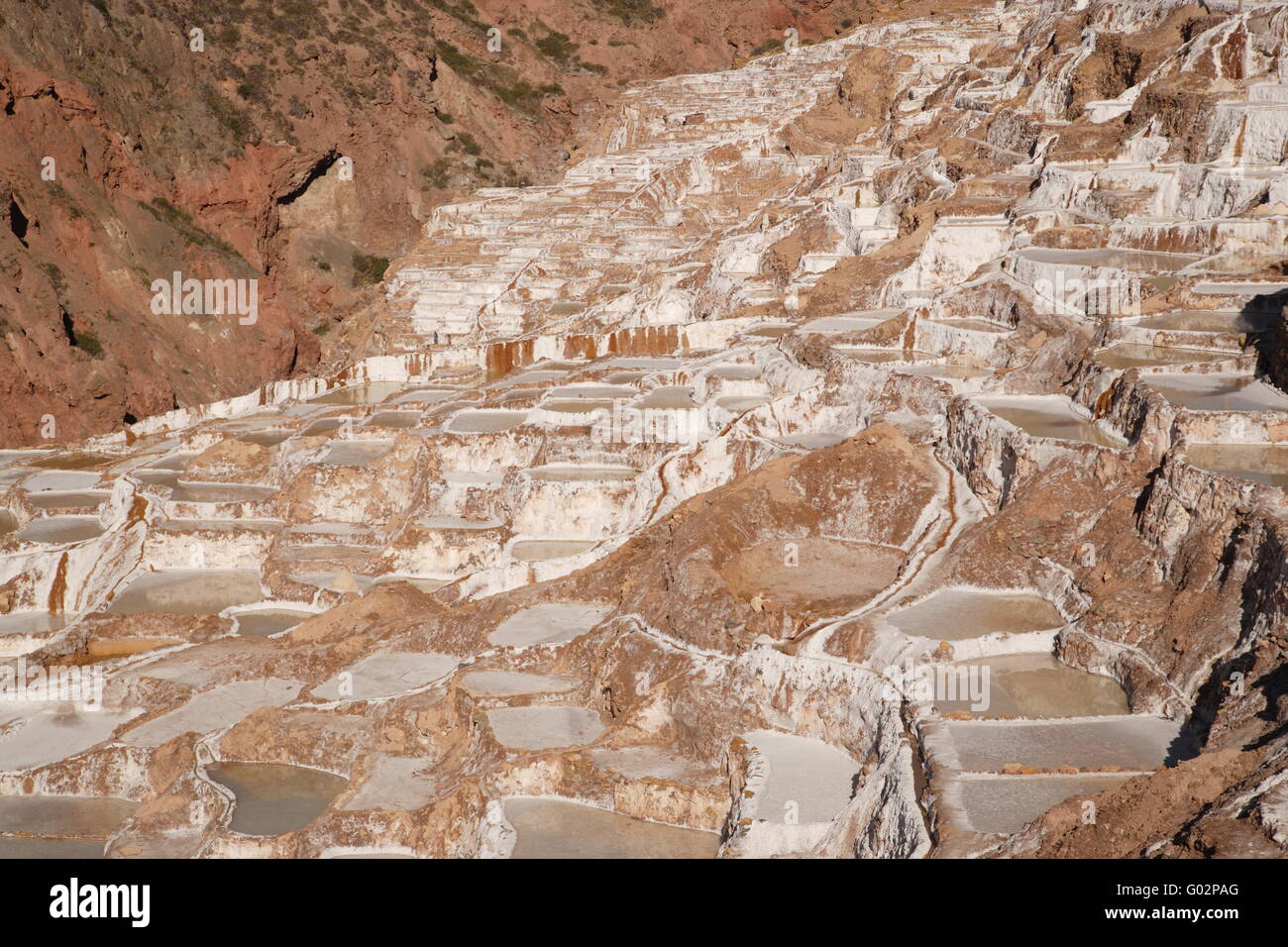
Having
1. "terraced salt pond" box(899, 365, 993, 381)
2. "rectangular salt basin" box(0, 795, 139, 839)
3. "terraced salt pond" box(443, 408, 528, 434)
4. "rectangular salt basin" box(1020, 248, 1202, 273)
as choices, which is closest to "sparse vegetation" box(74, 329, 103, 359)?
"terraced salt pond" box(443, 408, 528, 434)

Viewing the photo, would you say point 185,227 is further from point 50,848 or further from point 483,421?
point 50,848

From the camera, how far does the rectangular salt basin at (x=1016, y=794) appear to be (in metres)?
11.9

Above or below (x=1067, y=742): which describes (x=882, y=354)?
above

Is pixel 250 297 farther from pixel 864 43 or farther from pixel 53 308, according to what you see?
pixel 864 43

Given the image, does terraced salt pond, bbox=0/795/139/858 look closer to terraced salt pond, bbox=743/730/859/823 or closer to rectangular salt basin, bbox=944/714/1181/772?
terraced salt pond, bbox=743/730/859/823

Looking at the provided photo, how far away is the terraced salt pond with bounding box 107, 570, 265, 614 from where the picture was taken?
Answer: 2394 centimetres

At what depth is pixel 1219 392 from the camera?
19.6 m

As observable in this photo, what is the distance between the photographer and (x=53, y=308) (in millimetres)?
37438

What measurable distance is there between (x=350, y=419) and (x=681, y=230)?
1710 centimetres

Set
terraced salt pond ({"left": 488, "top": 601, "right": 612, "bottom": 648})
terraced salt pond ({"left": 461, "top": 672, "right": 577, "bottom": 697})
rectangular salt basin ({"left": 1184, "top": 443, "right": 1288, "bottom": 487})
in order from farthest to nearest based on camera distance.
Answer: terraced salt pond ({"left": 488, "top": 601, "right": 612, "bottom": 648}) → terraced salt pond ({"left": 461, "top": 672, "right": 577, "bottom": 697}) → rectangular salt basin ({"left": 1184, "top": 443, "right": 1288, "bottom": 487})

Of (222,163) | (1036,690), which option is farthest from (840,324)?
(222,163)

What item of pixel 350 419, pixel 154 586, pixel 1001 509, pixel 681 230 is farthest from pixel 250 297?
pixel 1001 509

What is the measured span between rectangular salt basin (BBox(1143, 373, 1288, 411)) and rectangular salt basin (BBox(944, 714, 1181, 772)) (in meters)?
5.79

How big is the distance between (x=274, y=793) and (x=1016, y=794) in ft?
32.6
